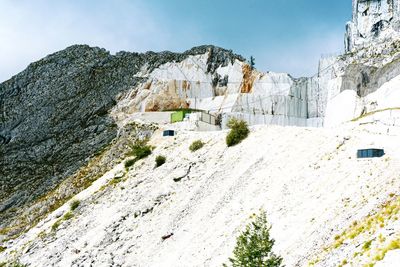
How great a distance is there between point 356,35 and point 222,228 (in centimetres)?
→ 7860

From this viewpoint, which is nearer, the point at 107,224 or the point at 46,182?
the point at 107,224

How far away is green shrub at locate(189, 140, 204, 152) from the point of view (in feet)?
196

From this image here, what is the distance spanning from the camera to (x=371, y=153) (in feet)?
134

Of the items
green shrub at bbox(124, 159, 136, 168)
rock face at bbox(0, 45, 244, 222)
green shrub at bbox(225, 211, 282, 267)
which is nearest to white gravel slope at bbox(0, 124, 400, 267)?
green shrub at bbox(124, 159, 136, 168)

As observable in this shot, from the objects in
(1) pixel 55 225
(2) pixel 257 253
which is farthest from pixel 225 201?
(1) pixel 55 225

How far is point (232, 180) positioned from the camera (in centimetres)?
4941

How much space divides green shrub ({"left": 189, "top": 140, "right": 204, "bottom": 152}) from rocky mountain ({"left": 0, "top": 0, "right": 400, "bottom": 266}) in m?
0.77

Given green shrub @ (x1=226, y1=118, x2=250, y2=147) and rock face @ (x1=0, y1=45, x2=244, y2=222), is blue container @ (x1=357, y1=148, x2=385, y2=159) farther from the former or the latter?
rock face @ (x1=0, y1=45, x2=244, y2=222)

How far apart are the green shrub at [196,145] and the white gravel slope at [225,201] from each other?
614 mm

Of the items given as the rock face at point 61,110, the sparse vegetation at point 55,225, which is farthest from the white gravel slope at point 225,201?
the rock face at point 61,110

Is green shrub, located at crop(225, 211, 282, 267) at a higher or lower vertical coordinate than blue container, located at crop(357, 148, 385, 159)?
lower

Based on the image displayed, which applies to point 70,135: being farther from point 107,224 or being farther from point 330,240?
point 330,240

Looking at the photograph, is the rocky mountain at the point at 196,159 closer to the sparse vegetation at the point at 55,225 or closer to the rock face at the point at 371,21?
the rock face at the point at 371,21

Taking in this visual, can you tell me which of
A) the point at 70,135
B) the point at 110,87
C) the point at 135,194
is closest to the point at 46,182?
the point at 70,135
